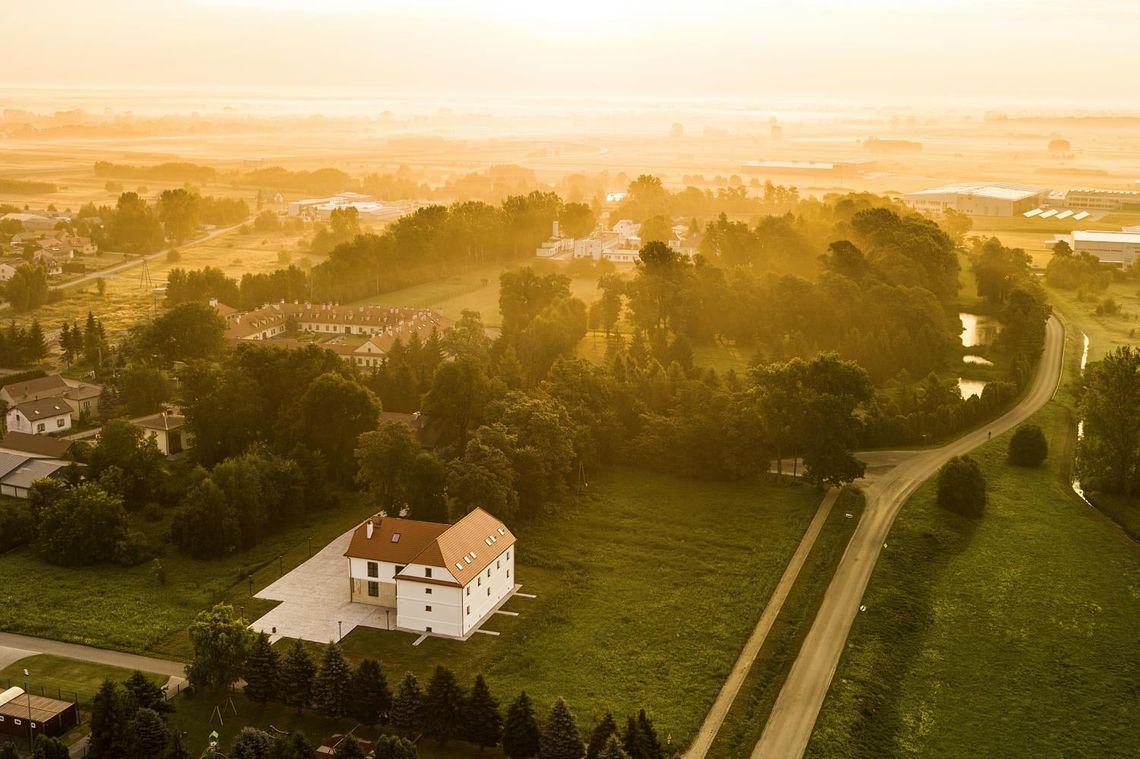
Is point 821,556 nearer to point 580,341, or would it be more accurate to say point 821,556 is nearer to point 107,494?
point 107,494

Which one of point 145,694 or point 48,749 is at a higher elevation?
point 145,694

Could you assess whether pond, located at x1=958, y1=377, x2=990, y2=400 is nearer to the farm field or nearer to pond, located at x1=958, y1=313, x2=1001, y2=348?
pond, located at x1=958, y1=313, x2=1001, y2=348

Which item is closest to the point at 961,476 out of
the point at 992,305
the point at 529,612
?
the point at 529,612

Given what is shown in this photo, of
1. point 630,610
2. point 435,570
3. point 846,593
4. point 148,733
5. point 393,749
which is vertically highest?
point 435,570

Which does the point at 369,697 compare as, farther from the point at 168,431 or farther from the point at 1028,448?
the point at 1028,448

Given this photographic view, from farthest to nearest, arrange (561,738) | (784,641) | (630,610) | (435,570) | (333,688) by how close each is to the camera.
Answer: (630,610)
(435,570)
(784,641)
(333,688)
(561,738)

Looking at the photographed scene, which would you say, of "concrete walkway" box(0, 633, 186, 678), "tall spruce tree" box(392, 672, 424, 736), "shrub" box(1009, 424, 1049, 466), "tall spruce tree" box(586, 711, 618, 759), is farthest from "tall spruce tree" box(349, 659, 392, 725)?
"shrub" box(1009, 424, 1049, 466)

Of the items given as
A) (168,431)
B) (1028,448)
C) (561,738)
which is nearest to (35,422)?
(168,431)

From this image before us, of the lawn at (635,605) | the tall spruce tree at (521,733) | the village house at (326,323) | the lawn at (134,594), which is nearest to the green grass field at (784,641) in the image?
the lawn at (635,605)
